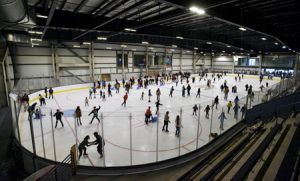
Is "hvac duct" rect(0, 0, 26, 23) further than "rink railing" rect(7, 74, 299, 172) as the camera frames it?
No

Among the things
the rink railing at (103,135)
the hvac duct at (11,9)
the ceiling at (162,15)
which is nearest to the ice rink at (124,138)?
the rink railing at (103,135)

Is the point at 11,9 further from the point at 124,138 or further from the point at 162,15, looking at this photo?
the point at 124,138

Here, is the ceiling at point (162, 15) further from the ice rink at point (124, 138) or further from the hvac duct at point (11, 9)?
the ice rink at point (124, 138)

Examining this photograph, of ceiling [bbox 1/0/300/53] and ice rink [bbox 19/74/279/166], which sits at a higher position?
ceiling [bbox 1/0/300/53]

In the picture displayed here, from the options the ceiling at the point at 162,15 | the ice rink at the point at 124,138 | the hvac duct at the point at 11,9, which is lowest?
the ice rink at the point at 124,138

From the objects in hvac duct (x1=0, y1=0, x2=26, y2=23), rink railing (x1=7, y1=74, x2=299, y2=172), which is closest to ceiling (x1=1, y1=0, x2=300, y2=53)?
hvac duct (x1=0, y1=0, x2=26, y2=23)

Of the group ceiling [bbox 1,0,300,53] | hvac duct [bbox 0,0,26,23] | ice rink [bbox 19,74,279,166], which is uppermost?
ceiling [bbox 1,0,300,53]

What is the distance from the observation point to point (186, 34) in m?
16.4

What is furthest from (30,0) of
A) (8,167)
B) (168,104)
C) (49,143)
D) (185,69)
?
(185,69)

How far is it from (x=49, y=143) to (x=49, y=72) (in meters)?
20.5

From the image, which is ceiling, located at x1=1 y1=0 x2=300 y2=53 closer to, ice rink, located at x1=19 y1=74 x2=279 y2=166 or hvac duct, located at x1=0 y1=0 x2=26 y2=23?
hvac duct, located at x1=0 y1=0 x2=26 y2=23

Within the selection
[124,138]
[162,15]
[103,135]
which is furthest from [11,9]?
[124,138]

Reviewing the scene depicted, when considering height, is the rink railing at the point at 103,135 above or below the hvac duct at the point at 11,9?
below

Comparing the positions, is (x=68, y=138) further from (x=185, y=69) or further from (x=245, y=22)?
(x=185, y=69)
